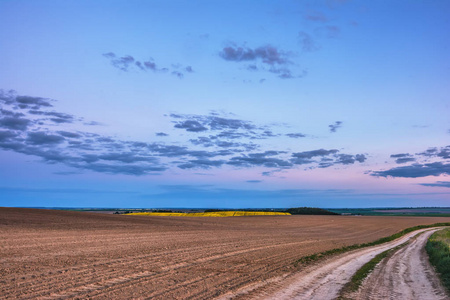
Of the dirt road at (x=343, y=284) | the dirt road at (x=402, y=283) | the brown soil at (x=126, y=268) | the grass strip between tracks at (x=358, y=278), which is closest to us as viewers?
the brown soil at (x=126, y=268)

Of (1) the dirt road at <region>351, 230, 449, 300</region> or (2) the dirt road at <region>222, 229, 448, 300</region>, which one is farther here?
(1) the dirt road at <region>351, 230, 449, 300</region>

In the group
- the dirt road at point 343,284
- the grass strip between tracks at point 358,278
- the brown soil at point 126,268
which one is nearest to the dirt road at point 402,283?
the dirt road at point 343,284

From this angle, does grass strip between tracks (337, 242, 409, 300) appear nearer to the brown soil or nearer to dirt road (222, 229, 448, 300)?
dirt road (222, 229, 448, 300)

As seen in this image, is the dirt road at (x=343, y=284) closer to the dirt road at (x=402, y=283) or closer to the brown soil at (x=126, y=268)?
the dirt road at (x=402, y=283)

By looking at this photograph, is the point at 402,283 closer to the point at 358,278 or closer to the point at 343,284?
the point at 358,278

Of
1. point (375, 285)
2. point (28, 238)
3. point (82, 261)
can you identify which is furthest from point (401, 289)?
point (28, 238)

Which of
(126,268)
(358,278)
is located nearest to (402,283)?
(358,278)

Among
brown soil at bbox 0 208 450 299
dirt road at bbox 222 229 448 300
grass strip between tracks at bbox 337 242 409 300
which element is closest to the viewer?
brown soil at bbox 0 208 450 299

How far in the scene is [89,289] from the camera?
11.7 m

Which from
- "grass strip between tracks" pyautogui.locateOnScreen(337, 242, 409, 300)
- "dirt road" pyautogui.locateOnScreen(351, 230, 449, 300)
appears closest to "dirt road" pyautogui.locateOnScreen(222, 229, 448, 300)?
"dirt road" pyautogui.locateOnScreen(351, 230, 449, 300)

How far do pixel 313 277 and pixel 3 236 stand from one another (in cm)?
1893

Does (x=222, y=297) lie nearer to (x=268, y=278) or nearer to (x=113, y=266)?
(x=268, y=278)

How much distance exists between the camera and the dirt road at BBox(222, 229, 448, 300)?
40.0ft

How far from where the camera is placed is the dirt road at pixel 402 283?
41.1 ft
